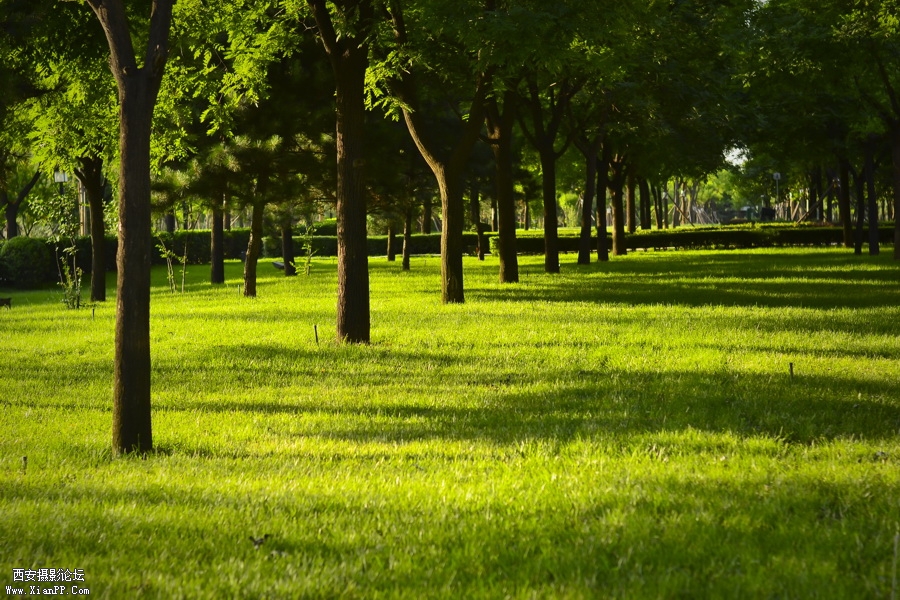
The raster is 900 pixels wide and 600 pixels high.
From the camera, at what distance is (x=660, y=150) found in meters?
37.2

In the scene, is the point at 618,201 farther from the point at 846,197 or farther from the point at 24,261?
the point at 24,261

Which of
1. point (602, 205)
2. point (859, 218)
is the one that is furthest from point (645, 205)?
point (859, 218)

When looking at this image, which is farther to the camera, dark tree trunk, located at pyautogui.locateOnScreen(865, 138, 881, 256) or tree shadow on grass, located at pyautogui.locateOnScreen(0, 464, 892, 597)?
dark tree trunk, located at pyautogui.locateOnScreen(865, 138, 881, 256)

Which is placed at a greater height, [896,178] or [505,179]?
[896,178]

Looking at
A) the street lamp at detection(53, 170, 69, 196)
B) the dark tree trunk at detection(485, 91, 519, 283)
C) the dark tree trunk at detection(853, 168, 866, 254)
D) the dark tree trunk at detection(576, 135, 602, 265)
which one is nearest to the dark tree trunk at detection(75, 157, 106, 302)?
the dark tree trunk at detection(485, 91, 519, 283)

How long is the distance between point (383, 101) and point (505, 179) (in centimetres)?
643

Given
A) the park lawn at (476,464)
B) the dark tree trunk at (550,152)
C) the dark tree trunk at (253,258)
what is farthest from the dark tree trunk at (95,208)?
the dark tree trunk at (550,152)

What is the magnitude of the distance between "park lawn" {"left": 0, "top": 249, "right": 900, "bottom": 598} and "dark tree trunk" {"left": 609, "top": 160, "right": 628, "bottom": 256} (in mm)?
26304

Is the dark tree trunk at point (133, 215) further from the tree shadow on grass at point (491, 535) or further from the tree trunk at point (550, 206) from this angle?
the tree trunk at point (550, 206)

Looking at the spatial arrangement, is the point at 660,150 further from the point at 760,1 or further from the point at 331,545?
the point at 331,545

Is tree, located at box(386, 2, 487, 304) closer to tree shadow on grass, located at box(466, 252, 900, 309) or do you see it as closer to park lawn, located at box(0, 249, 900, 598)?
tree shadow on grass, located at box(466, 252, 900, 309)

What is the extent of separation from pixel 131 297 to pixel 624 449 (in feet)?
12.4

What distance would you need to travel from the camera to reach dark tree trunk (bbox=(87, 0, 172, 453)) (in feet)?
24.8

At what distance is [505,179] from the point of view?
84.1 ft
